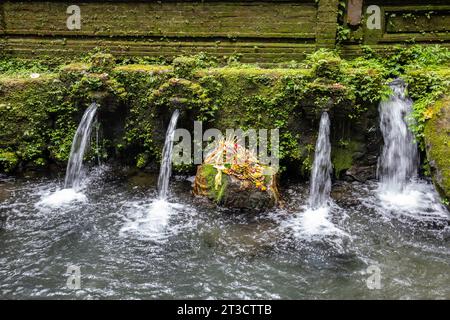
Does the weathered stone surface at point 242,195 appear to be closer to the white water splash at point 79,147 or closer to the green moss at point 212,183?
the green moss at point 212,183

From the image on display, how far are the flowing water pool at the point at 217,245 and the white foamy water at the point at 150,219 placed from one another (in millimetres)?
18

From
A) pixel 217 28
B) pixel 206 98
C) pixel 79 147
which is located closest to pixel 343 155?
pixel 206 98

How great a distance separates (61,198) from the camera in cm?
749

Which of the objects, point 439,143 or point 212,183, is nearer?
point 439,143

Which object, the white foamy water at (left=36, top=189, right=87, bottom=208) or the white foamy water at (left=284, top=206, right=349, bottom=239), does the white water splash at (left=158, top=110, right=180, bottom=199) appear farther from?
→ the white foamy water at (left=284, top=206, right=349, bottom=239)

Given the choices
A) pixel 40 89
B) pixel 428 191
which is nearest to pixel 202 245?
pixel 428 191

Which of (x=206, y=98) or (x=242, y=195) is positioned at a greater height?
(x=206, y=98)

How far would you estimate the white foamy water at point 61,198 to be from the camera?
7.24 metres

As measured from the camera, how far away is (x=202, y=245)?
601 centimetres

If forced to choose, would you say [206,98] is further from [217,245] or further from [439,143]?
[439,143]

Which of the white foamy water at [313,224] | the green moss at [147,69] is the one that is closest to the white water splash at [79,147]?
the green moss at [147,69]

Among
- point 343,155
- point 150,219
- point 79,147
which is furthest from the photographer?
point 79,147

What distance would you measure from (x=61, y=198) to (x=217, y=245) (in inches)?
134

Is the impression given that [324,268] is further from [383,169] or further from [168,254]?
[383,169]
